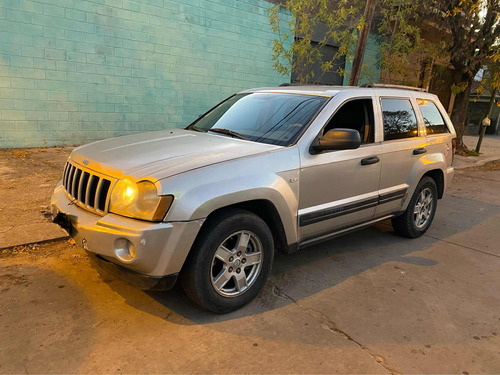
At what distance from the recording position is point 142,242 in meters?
2.51

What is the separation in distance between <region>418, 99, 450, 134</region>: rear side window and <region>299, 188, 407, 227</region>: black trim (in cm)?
100

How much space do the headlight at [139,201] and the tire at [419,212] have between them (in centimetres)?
329

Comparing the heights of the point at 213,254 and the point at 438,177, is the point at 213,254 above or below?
below

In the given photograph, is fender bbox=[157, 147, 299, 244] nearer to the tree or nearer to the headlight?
the headlight

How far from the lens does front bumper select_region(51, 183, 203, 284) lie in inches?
99.4

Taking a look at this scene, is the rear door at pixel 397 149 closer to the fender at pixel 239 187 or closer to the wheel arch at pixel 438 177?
the wheel arch at pixel 438 177

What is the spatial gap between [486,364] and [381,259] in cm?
170

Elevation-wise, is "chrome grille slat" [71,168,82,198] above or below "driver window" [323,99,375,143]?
below

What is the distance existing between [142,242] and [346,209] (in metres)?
2.09

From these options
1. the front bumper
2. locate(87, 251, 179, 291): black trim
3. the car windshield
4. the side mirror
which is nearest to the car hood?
the car windshield

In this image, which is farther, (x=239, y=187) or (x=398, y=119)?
(x=398, y=119)

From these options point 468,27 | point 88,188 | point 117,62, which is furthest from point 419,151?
point 468,27

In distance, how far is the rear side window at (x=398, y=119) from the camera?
13.9 feet

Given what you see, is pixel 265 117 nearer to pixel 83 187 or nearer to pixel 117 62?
pixel 83 187
